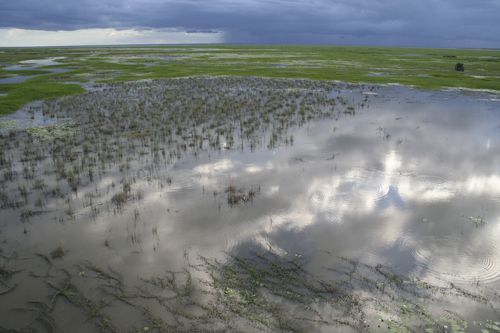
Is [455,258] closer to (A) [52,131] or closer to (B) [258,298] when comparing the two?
(B) [258,298]

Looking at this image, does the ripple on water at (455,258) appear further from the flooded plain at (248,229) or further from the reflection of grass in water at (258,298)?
the reflection of grass in water at (258,298)

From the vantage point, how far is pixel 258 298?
8.30 meters

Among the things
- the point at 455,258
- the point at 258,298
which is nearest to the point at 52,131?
the point at 258,298

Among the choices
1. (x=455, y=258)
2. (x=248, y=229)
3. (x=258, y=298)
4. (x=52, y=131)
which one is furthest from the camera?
(x=52, y=131)

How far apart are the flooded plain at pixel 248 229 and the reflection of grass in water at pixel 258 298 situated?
0.13 ft

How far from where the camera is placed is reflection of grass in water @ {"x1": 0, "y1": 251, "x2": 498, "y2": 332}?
298 inches

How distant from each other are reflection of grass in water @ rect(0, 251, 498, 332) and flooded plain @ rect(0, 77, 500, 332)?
0.04m

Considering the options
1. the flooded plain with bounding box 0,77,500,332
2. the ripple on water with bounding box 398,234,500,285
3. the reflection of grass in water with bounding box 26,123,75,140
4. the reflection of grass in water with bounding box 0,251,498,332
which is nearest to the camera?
the reflection of grass in water with bounding box 0,251,498,332

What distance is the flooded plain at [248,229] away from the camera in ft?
26.1

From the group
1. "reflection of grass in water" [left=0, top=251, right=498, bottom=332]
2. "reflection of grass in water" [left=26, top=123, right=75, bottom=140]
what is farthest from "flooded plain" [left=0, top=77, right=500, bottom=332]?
"reflection of grass in water" [left=26, top=123, right=75, bottom=140]

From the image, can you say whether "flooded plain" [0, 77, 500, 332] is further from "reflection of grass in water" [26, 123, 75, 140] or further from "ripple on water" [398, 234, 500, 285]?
"reflection of grass in water" [26, 123, 75, 140]

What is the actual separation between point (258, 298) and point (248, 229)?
337cm

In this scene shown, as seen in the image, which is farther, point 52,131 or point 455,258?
point 52,131

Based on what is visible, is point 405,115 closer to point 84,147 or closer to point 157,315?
point 84,147
